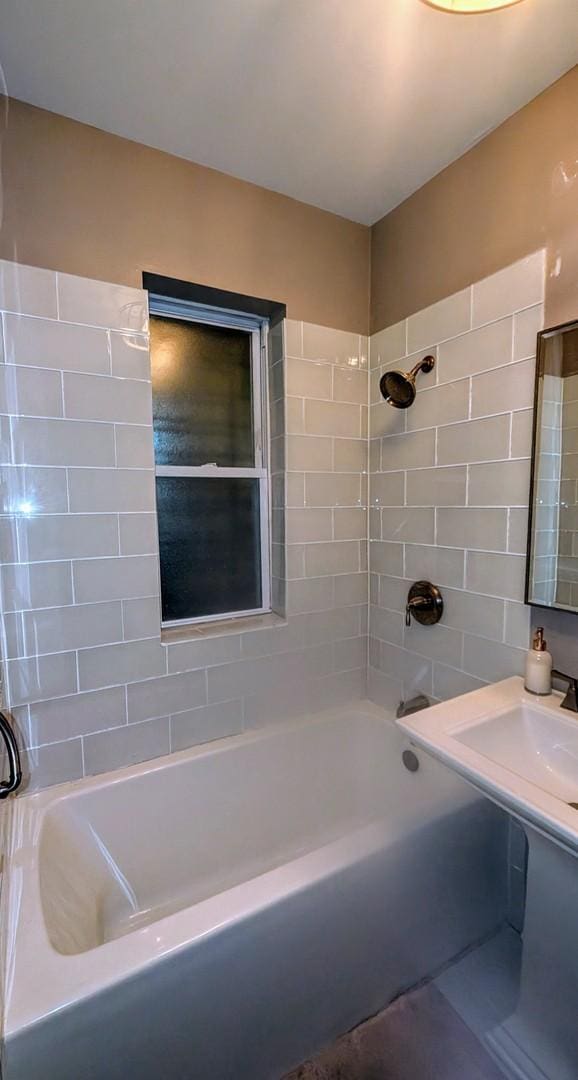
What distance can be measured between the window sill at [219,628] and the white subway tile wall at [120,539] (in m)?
0.01

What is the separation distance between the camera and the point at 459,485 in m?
1.50

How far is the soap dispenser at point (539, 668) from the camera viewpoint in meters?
1.24

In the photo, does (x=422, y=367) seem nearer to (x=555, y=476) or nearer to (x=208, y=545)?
(x=555, y=476)

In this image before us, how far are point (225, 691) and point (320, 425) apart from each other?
1127 millimetres

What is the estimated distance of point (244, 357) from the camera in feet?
6.05

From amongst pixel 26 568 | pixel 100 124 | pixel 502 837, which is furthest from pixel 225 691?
pixel 100 124

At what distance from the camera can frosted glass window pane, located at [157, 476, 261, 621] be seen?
171 centimetres

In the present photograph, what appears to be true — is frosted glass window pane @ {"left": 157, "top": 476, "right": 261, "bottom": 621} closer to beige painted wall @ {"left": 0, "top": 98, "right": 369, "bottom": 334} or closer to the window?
the window

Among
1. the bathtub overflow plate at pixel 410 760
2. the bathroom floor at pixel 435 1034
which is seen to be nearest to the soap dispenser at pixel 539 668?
the bathtub overflow plate at pixel 410 760

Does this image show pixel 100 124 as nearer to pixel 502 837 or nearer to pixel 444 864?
pixel 444 864

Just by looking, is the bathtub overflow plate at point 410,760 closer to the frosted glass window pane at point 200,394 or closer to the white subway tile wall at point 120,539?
the white subway tile wall at point 120,539

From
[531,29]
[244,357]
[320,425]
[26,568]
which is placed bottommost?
[26,568]

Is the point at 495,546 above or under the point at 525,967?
above

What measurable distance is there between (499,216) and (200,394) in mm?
1158
